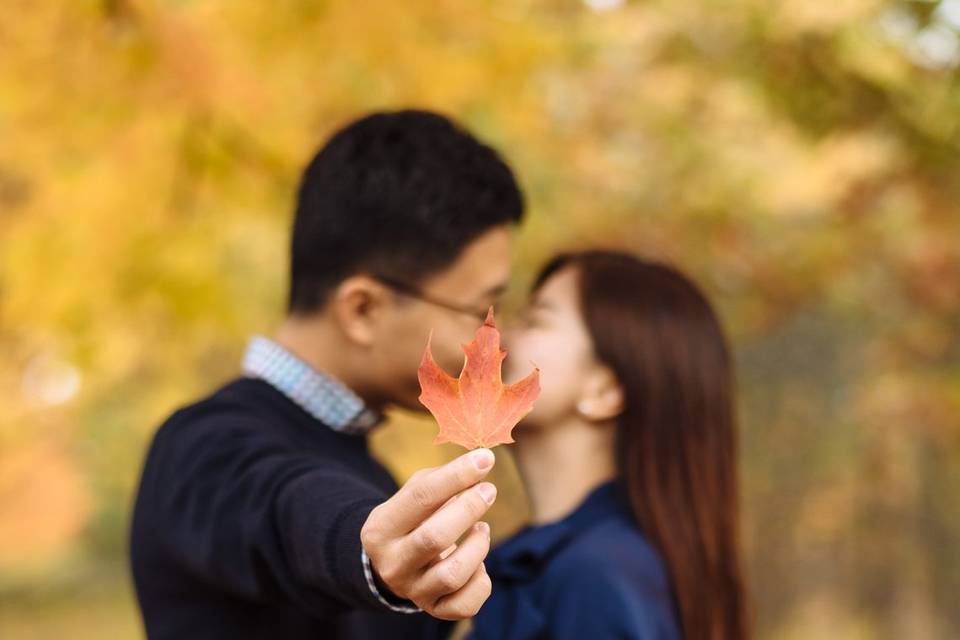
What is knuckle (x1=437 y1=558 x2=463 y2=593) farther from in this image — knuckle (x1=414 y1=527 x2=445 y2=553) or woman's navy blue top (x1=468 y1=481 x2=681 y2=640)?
woman's navy blue top (x1=468 y1=481 x2=681 y2=640)

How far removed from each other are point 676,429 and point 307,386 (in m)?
0.75

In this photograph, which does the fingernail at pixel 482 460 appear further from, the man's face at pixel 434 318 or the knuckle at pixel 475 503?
the man's face at pixel 434 318

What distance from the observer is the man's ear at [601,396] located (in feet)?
6.86

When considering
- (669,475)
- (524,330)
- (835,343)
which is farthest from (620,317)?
(835,343)

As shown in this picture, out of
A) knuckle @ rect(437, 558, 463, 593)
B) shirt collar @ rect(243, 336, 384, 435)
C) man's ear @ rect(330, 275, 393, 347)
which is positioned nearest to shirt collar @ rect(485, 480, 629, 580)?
shirt collar @ rect(243, 336, 384, 435)

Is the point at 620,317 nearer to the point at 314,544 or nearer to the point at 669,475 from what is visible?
the point at 669,475

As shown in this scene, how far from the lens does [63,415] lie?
7012 millimetres

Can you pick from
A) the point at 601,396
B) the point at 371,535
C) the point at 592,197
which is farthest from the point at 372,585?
the point at 592,197

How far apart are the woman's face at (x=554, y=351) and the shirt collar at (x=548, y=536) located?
165 millimetres

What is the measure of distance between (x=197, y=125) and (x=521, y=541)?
1563 mm

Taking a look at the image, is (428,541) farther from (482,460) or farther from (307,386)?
(307,386)

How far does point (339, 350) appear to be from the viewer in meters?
1.74

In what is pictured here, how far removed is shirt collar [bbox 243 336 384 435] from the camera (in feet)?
5.69

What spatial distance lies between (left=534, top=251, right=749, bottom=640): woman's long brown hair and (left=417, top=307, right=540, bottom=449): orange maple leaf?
129cm
